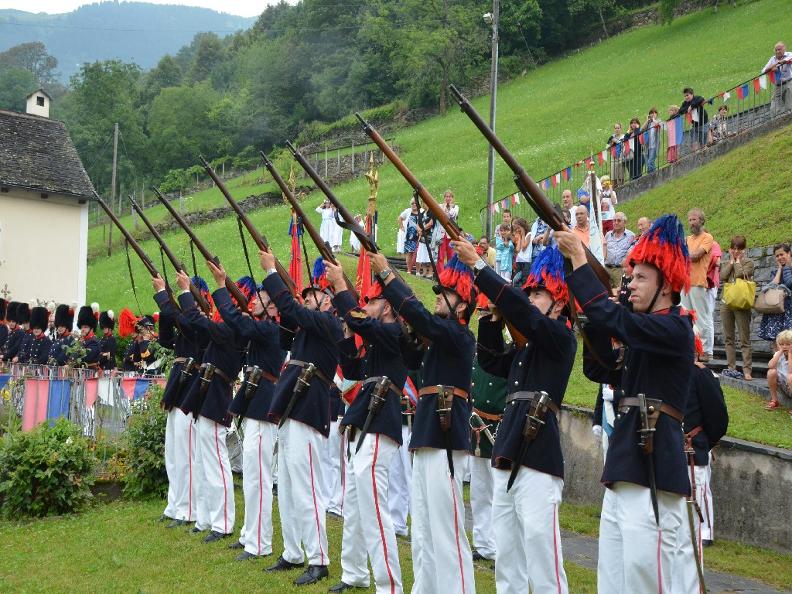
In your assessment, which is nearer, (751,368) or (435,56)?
(751,368)

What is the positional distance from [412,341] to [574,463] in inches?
199

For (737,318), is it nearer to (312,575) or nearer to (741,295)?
(741,295)

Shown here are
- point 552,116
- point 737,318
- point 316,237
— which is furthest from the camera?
point 552,116

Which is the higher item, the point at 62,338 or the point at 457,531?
the point at 62,338

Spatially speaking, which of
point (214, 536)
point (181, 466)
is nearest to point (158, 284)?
point (181, 466)

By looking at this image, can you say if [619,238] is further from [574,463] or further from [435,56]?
[435,56]

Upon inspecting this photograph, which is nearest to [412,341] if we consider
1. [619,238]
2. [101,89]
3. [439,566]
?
[439,566]

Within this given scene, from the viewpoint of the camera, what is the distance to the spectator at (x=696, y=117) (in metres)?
24.6

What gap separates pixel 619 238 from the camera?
1750 centimetres

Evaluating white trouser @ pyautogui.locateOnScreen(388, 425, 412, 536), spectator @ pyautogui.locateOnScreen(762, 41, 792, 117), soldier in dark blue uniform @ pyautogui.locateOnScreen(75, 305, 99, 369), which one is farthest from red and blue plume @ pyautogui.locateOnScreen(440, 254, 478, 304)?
spectator @ pyautogui.locateOnScreen(762, 41, 792, 117)

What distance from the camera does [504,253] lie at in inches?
794

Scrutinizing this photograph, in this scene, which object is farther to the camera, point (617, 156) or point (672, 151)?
point (617, 156)

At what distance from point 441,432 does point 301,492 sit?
2128 millimetres

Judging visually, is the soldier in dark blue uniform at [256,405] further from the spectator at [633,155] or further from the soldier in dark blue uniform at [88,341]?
the spectator at [633,155]
